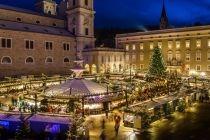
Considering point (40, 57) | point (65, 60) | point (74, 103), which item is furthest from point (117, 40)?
point (74, 103)

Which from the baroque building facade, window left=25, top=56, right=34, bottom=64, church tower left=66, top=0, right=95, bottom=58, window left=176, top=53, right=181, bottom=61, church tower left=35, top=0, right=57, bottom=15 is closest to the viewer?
the baroque building facade

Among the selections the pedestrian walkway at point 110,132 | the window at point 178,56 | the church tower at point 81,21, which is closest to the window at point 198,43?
the window at point 178,56

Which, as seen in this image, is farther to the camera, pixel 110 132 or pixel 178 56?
pixel 178 56

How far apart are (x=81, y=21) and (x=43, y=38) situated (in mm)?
13914

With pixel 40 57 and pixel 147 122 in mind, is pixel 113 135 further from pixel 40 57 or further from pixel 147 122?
pixel 40 57

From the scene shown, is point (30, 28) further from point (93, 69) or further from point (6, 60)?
point (93, 69)

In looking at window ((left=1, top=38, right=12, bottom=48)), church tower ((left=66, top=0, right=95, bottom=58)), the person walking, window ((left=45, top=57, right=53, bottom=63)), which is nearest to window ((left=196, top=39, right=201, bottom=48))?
church tower ((left=66, top=0, right=95, bottom=58))

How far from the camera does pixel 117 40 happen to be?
72062 millimetres

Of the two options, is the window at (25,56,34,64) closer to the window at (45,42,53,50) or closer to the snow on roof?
the window at (45,42,53,50)

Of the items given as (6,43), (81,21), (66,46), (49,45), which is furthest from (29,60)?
(81,21)

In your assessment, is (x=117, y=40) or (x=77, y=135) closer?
(x=77, y=135)

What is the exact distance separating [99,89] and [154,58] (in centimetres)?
2650

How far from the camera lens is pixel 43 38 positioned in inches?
2063

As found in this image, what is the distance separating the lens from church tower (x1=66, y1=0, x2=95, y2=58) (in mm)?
61969
